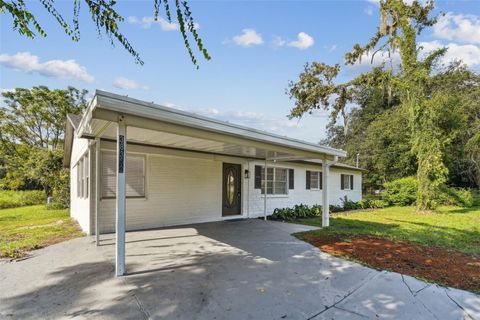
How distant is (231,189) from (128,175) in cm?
397

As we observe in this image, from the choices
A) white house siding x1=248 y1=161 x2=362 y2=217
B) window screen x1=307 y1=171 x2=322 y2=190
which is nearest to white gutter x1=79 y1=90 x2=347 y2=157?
white house siding x1=248 y1=161 x2=362 y2=217

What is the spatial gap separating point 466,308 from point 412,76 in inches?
473

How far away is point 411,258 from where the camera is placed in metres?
5.51

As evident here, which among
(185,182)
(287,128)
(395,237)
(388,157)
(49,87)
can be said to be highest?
(49,87)

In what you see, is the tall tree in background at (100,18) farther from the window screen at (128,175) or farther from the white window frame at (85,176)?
the white window frame at (85,176)

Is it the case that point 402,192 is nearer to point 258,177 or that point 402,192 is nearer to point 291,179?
point 291,179

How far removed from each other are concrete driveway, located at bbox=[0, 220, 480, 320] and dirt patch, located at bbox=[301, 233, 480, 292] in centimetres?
46

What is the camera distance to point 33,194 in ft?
66.1

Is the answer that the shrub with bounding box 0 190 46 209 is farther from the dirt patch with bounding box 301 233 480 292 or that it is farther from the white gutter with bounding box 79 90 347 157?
the dirt patch with bounding box 301 233 480 292

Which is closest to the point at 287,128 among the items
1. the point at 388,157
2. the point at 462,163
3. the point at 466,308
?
the point at 388,157

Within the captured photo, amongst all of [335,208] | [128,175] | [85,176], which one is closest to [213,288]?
[128,175]

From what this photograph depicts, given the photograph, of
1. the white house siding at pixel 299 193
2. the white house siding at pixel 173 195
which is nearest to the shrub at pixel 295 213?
the white house siding at pixel 299 193

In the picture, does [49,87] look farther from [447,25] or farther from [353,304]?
[447,25]

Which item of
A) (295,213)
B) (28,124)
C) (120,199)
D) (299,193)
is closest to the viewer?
(120,199)
